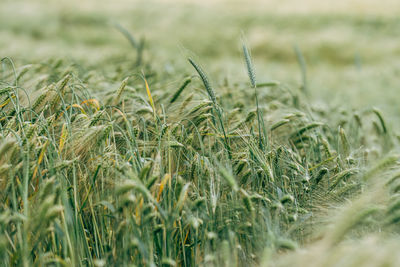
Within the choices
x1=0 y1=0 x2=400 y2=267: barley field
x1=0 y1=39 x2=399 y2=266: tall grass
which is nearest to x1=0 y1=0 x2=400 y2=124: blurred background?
x1=0 y1=0 x2=400 y2=267: barley field

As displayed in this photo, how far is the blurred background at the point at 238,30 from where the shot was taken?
1038 centimetres

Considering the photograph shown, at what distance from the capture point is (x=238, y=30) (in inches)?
544

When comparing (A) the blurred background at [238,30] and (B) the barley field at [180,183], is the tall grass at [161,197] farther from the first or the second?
(A) the blurred background at [238,30]

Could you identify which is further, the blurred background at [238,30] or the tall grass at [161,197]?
the blurred background at [238,30]

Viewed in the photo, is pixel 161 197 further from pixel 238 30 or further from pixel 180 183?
pixel 238 30

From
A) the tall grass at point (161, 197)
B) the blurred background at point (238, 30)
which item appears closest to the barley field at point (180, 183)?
the tall grass at point (161, 197)

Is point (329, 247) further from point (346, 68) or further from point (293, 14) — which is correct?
point (293, 14)

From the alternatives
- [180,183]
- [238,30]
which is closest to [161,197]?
[180,183]

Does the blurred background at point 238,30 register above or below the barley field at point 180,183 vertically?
above

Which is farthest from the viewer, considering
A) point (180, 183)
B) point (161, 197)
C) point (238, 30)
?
point (238, 30)

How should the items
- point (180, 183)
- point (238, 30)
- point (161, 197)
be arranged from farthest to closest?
1. point (238, 30)
2. point (161, 197)
3. point (180, 183)

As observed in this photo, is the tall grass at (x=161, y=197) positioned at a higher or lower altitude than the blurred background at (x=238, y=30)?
lower

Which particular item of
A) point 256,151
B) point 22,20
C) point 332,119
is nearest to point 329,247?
point 256,151

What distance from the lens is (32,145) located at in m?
1.56
